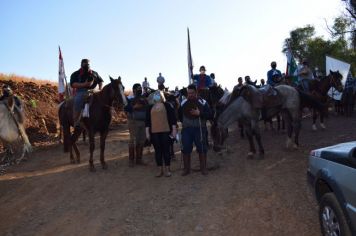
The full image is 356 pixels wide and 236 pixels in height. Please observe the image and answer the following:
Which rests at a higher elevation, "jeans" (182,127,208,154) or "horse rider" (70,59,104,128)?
"horse rider" (70,59,104,128)

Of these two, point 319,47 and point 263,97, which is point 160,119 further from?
point 319,47

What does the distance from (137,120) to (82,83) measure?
6.17 feet

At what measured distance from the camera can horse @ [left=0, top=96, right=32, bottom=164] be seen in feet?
45.4

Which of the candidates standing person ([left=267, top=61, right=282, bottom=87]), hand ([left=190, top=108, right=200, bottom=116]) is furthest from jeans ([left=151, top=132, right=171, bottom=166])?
standing person ([left=267, top=61, right=282, bottom=87])

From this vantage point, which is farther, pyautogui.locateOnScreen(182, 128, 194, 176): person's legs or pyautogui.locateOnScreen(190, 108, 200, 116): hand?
pyautogui.locateOnScreen(182, 128, 194, 176): person's legs

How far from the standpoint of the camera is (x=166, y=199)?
9.19 m

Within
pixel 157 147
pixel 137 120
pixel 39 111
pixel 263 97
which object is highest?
pixel 39 111

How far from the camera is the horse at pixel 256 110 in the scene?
11.8 metres

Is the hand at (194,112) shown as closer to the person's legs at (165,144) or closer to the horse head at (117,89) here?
the person's legs at (165,144)

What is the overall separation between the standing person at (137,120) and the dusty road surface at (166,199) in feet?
1.61

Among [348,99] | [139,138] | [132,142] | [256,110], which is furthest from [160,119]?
[348,99]

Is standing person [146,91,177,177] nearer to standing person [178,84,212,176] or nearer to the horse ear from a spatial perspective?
standing person [178,84,212,176]

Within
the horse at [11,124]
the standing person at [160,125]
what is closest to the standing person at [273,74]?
the standing person at [160,125]

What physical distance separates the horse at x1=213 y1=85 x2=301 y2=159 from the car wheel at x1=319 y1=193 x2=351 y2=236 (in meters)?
5.88
